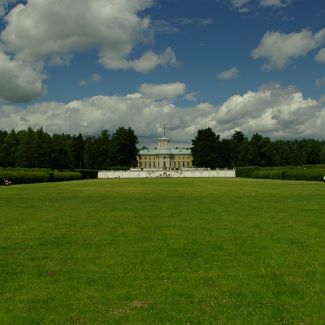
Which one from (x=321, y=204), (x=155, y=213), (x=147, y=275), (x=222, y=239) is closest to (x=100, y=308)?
(x=147, y=275)

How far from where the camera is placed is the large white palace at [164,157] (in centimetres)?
17091

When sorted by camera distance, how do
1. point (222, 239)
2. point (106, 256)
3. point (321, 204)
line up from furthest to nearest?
point (321, 204) → point (222, 239) → point (106, 256)

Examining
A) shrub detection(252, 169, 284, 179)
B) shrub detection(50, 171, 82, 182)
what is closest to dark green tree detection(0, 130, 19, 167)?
shrub detection(50, 171, 82, 182)

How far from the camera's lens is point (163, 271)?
8.06 m

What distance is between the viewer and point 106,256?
941 cm

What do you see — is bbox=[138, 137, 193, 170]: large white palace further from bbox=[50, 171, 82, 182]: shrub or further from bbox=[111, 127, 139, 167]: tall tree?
bbox=[50, 171, 82, 182]: shrub

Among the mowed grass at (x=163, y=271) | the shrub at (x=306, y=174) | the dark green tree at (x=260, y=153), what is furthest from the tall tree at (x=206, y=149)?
the mowed grass at (x=163, y=271)

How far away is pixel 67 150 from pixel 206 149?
32773 millimetres

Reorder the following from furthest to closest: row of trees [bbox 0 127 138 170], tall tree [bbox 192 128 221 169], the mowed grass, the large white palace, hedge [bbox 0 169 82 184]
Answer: the large white palace < tall tree [bbox 192 128 221 169] < row of trees [bbox 0 127 138 170] < hedge [bbox 0 169 82 184] < the mowed grass

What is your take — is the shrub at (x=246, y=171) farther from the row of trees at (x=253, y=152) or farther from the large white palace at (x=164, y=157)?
the large white palace at (x=164, y=157)

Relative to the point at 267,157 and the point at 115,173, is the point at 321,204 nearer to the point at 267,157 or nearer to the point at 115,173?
the point at 115,173

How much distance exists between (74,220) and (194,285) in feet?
28.2

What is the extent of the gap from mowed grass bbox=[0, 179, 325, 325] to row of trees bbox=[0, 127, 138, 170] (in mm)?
81227

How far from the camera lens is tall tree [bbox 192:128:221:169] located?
112500 mm
